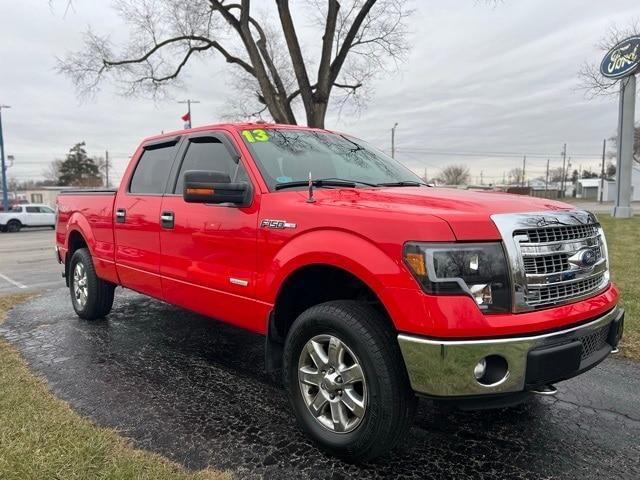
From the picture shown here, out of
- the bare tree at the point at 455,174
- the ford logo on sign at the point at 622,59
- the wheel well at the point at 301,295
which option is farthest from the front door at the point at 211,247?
the bare tree at the point at 455,174

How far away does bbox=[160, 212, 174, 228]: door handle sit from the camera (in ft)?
13.3

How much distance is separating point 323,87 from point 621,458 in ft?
44.5

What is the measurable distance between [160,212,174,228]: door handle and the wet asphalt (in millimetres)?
1195

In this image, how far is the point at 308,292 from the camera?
130 inches

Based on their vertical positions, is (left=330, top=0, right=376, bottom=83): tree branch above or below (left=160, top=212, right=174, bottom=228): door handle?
above

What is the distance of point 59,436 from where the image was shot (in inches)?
117

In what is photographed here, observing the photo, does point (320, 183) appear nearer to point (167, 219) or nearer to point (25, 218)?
point (167, 219)

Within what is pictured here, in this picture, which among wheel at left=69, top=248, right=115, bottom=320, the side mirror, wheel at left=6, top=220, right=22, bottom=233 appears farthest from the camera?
wheel at left=6, top=220, right=22, bottom=233

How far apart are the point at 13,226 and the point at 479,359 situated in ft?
107

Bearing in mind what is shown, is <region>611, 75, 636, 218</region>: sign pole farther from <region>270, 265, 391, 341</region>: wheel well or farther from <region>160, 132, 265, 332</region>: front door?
<region>270, 265, 391, 341</region>: wheel well

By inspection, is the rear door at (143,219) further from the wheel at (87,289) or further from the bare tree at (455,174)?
the bare tree at (455,174)

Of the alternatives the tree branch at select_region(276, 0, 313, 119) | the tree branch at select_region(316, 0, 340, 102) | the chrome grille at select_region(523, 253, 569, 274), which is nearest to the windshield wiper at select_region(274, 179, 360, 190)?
the chrome grille at select_region(523, 253, 569, 274)

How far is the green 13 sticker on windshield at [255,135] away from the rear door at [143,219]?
38.5 inches

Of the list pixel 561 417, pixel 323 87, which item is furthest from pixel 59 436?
pixel 323 87
